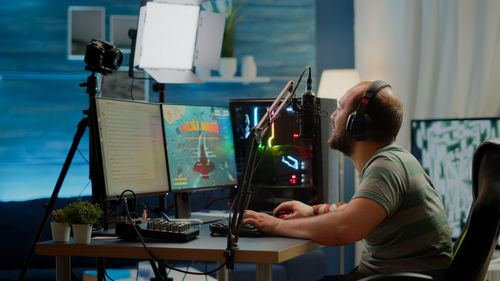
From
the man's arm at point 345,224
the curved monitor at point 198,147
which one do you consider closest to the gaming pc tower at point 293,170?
the curved monitor at point 198,147

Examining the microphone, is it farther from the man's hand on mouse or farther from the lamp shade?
the lamp shade

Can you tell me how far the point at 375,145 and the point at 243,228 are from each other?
1.68 feet

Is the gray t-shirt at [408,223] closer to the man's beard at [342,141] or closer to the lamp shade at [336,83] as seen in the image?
the man's beard at [342,141]

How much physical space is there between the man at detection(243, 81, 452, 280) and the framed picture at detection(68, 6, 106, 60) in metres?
2.69

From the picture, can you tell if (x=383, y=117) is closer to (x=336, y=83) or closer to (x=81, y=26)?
(x=336, y=83)

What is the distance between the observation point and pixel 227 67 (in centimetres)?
388

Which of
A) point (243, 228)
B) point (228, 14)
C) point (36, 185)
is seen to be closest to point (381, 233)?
point (243, 228)

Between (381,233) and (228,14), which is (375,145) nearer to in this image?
(381,233)

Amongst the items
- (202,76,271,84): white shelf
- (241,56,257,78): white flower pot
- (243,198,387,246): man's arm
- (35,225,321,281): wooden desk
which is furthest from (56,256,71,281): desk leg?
(241,56,257,78): white flower pot

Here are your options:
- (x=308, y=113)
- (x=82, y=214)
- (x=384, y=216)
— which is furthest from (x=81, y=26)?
(x=384, y=216)

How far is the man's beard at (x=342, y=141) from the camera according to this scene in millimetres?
1793

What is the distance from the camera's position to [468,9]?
3090 mm

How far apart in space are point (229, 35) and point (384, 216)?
2.73m

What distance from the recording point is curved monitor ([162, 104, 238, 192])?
6.81ft
